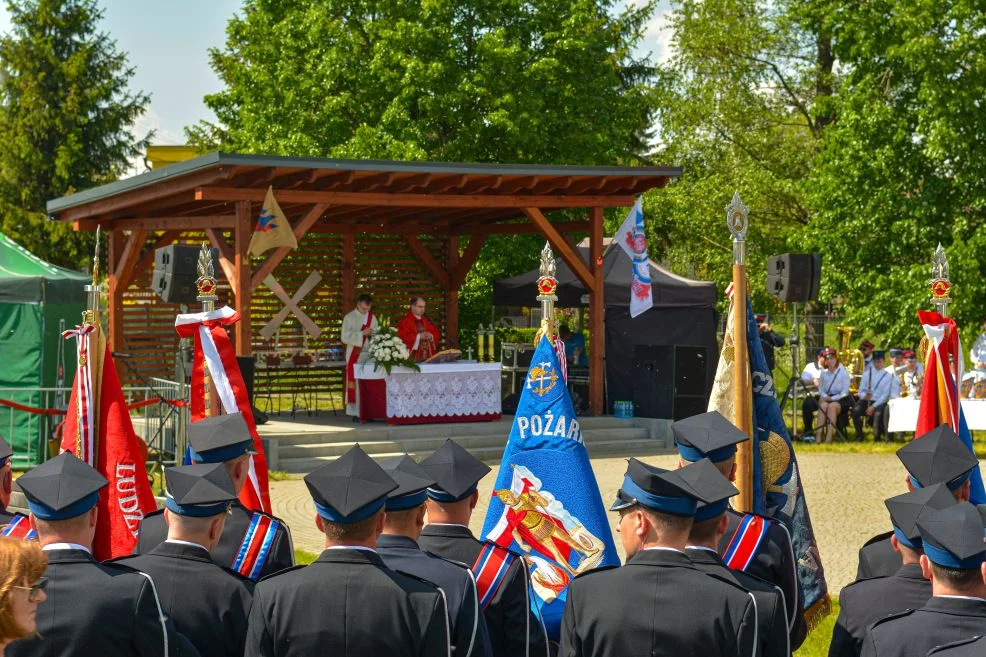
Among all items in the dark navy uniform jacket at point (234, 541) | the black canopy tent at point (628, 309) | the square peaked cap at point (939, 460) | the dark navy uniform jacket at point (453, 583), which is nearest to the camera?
the dark navy uniform jacket at point (453, 583)

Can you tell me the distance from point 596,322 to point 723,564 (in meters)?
15.5

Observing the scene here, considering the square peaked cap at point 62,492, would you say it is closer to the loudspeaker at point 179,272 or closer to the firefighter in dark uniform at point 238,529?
the firefighter in dark uniform at point 238,529

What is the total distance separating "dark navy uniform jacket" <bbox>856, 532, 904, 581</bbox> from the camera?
211 inches

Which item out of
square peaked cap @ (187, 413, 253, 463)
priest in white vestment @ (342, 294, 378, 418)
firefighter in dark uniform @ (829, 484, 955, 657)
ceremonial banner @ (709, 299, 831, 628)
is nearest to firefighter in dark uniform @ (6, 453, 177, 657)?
square peaked cap @ (187, 413, 253, 463)

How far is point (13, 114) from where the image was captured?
39688mm

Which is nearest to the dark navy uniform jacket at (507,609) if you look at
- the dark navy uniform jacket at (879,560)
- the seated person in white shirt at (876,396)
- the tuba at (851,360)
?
the dark navy uniform jacket at (879,560)

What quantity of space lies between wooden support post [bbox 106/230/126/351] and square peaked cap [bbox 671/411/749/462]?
16.2 meters

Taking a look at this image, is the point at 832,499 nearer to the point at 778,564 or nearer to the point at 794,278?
the point at 794,278

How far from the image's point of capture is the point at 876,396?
66.2 ft

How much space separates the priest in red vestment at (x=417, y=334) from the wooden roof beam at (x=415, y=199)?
5.05 feet

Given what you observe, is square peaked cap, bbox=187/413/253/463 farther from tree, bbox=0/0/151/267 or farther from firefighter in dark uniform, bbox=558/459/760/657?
tree, bbox=0/0/151/267

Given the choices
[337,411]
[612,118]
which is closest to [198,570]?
[337,411]

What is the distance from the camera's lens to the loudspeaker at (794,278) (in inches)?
635

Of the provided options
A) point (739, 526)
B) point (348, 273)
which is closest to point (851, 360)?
point (348, 273)
